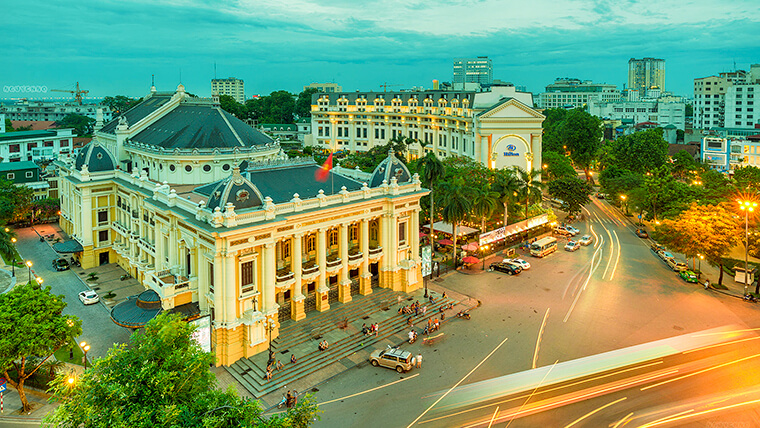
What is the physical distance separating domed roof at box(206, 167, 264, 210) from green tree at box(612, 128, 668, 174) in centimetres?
10396

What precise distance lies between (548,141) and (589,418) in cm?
11875

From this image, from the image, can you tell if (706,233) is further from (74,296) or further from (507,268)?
(74,296)

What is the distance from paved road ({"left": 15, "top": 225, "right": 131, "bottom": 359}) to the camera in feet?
139

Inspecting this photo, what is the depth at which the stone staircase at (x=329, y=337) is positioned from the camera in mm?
37094

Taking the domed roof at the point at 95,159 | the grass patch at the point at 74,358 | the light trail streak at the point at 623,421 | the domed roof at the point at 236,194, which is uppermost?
the domed roof at the point at 95,159

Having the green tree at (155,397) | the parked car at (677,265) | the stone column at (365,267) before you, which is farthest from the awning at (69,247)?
the parked car at (677,265)

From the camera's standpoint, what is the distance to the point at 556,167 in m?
108

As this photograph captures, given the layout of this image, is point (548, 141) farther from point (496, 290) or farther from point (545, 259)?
point (496, 290)

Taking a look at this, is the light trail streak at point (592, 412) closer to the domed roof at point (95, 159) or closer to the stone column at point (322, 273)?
the stone column at point (322, 273)

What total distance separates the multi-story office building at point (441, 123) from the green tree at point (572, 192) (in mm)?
10462

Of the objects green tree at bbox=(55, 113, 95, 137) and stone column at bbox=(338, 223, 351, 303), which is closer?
stone column at bbox=(338, 223, 351, 303)

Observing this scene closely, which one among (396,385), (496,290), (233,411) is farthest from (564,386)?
(233,411)

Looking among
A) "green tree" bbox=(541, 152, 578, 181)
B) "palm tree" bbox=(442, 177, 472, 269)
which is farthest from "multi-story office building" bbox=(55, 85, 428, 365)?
"green tree" bbox=(541, 152, 578, 181)

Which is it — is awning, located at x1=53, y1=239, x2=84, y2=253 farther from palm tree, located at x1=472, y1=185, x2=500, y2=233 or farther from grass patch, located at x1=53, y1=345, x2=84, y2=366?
palm tree, located at x1=472, y1=185, x2=500, y2=233
